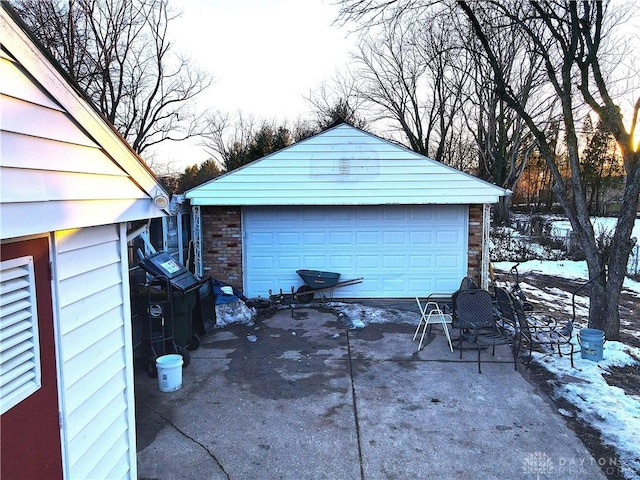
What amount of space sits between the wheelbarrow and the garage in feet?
1.24

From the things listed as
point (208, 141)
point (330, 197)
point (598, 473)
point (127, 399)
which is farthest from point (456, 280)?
point (208, 141)

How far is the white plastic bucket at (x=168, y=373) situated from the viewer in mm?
5133

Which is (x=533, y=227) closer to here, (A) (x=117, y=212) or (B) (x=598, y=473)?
(B) (x=598, y=473)

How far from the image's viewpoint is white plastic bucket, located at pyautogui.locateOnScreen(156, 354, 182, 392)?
16.8 feet

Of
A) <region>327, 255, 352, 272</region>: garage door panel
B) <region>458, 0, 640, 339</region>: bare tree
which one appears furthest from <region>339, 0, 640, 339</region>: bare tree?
<region>327, 255, 352, 272</region>: garage door panel

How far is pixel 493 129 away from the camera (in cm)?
2253

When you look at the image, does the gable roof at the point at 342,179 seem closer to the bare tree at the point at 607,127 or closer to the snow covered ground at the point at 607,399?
the bare tree at the point at 607,127

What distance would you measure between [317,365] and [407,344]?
167cm

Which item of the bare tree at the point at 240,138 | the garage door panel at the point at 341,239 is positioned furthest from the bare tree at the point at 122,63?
the garage door panel at the point at 341,239

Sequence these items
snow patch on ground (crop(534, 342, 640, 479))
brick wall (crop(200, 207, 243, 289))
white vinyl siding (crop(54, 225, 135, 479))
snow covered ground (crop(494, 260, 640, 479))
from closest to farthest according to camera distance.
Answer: white vinyl siding (crop(54, 225, 135, 479)) → snow covered ground (crop(494, 260, 640, 479)) → snow patch on ground (crop(534, 342, 640, 479)) → brick wall (crop(200, 207, 243, 289))

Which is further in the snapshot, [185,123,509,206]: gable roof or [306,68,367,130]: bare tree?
[306,68,367,130]: bare tree

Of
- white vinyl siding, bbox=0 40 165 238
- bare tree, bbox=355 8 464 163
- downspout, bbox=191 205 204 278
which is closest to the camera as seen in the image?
white vinyl siding, bbox=0 40 165 238

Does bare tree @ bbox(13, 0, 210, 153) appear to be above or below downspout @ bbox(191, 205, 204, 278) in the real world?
above

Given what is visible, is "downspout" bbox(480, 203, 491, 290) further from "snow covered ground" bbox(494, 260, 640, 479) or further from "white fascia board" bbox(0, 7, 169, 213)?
"white fascia board" bbox(0, 7, 169, 213)
